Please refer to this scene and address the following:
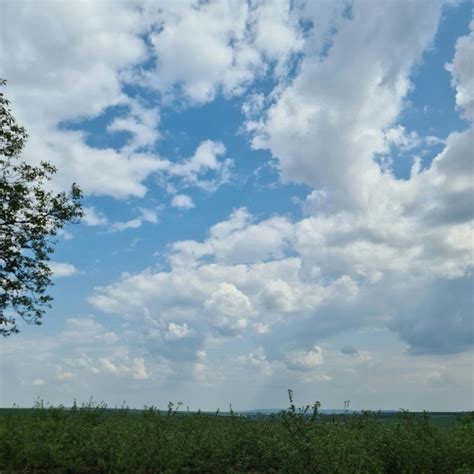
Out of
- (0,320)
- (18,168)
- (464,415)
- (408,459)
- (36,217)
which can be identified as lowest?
(408,459)

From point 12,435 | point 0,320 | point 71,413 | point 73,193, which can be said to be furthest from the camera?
point 73,193

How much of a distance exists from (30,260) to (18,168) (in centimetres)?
406

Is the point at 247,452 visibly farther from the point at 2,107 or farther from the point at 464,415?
the point at 2,107

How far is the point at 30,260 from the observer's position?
2359cm

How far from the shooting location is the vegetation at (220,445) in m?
11.2

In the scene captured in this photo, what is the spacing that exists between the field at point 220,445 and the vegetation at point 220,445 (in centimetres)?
2

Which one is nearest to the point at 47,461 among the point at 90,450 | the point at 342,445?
the point at 90,450

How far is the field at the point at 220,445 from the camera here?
36.9ft

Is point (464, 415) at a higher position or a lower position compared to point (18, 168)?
lower

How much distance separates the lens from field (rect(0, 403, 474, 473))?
11242mm

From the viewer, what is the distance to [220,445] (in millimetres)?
12375

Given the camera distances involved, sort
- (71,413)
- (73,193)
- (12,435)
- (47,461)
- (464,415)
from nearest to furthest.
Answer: (47,461)
(12,435)
(71,413)
(464,415)
(73,193)

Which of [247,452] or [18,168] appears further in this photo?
[18,168]

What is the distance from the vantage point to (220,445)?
12375 millimetres
